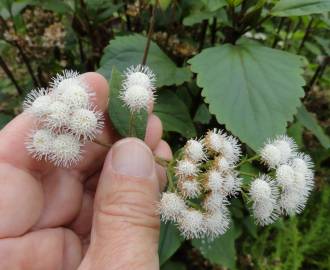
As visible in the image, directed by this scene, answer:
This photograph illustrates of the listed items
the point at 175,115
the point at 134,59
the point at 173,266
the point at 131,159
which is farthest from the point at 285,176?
the point at 173,266

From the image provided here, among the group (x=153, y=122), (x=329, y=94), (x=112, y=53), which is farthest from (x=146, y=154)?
(x=329, y=94)

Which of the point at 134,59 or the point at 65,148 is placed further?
the point at 134,59

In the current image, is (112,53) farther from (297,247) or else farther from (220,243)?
(297,247)

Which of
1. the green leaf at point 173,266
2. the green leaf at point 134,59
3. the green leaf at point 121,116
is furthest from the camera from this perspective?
the green leaf at point 173,266

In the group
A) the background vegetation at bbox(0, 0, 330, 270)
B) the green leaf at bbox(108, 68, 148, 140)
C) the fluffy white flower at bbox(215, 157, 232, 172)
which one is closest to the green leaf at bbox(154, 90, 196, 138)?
the background vegetation at bbox(0, 0, 330, 270)

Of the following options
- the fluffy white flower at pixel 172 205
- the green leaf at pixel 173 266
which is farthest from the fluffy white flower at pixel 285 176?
the green leaf at pixel 173 266

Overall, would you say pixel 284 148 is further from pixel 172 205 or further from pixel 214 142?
pixel 172 205

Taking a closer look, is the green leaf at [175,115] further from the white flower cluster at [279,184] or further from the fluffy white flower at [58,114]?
the fluffy white flower at [58,114]
